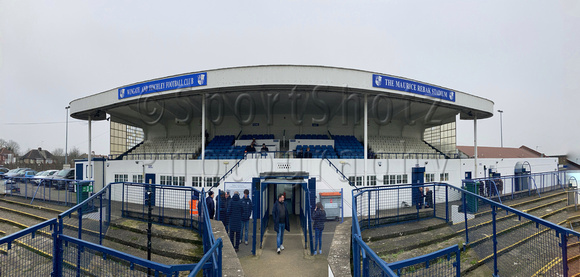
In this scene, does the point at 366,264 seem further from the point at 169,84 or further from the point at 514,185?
the point at 514,185

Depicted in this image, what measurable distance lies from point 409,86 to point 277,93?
7.59 meters

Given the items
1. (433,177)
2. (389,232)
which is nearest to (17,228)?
(389,232)

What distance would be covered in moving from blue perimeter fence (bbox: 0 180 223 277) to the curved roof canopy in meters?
7.25

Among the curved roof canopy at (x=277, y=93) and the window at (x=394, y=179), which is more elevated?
the curved roof canopy at (x=277, y=93)

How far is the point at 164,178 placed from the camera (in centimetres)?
1577

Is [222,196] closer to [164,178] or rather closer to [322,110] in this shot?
[164,178]

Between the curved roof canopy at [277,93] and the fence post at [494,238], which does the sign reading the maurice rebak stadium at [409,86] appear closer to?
the curved roof canopy at [277,93]

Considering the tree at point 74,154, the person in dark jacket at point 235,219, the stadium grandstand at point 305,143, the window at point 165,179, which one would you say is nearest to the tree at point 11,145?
the tree at point 74,154

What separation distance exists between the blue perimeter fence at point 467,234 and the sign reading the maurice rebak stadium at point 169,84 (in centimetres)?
1038

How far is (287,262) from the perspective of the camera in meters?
6.73

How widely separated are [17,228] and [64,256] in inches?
379

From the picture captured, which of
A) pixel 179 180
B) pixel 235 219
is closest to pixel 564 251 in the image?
pixel 235 219

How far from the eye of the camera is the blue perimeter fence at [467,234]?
3.30 metres

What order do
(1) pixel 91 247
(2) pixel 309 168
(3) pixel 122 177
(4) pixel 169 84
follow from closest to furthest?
1. (1) pixel 91 247
2. (2) pixel 309 168
3. (4) pixel 169 84
4. (3) pixel 122 177
